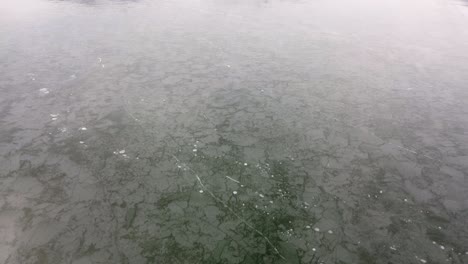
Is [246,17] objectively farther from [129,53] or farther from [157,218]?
[157,218]

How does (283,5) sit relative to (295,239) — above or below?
above

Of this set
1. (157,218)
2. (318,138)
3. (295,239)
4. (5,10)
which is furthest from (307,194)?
(5,10)

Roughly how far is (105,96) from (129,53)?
2568mm

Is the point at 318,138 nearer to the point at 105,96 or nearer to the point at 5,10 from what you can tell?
the point at 105,96

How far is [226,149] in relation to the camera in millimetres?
5113

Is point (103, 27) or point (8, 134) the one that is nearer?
point (8, 134)

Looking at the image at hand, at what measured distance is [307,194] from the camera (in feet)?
14.2

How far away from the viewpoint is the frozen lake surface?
3.61 meters

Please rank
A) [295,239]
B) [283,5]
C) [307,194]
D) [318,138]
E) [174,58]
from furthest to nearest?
[283,5] < [174,58] < [318,138] < [307,194] < [295,239]

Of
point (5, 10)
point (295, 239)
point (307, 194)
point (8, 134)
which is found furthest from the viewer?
point (5, 10)

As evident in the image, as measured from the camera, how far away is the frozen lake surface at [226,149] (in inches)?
142

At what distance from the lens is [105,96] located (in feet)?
21.1

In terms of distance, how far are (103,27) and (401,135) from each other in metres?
9.34

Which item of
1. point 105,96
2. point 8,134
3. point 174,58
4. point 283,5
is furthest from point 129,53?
point 283,5
